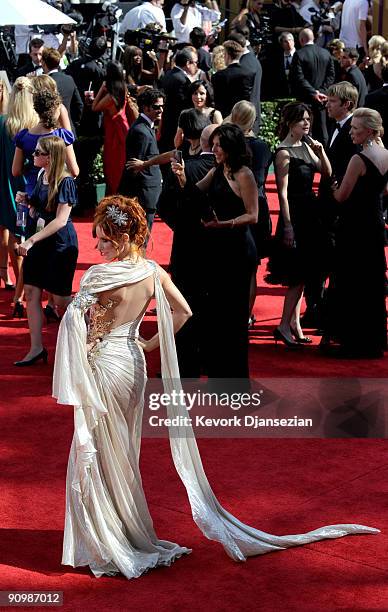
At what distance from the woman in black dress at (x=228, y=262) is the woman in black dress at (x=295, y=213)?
1.09m

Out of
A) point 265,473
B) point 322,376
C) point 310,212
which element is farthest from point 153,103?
point 265,473

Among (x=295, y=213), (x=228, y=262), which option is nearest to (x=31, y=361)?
(x=228, y=262)

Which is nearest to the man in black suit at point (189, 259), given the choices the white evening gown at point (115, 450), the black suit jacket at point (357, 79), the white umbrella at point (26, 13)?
the white evening gown at point (115, 450)

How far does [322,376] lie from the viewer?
27.6 feet

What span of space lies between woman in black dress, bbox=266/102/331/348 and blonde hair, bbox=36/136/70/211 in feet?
5.49

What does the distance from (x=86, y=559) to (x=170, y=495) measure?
3.40ft

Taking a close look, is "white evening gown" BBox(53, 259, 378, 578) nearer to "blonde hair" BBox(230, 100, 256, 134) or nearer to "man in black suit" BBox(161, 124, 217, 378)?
"man in black suit" BBox(161, 124, 217, 378)

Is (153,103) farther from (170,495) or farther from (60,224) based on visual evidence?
(170,495)

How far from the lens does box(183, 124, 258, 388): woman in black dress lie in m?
7.70

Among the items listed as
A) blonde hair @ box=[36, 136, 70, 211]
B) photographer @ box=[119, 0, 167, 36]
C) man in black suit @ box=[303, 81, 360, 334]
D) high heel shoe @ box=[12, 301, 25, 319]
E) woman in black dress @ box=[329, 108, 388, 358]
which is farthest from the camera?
photographer @ box=[119, 0, 167, 36]

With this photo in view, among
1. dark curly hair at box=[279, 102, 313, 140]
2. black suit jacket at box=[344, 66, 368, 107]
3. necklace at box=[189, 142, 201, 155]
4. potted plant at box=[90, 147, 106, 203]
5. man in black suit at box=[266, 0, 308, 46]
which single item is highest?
dark curly hair at box=[279, 102, 313, 140]

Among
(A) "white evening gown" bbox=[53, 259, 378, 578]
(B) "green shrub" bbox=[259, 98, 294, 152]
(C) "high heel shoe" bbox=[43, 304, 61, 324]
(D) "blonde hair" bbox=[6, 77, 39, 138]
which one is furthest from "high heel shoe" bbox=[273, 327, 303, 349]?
(B) "green shrub" bbox=[259, 98, 294, 152]

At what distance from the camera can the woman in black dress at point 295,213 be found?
878 cm

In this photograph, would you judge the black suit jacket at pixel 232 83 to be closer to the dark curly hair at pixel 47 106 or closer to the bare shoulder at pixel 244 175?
the dark curly hair at pixel 47 106
